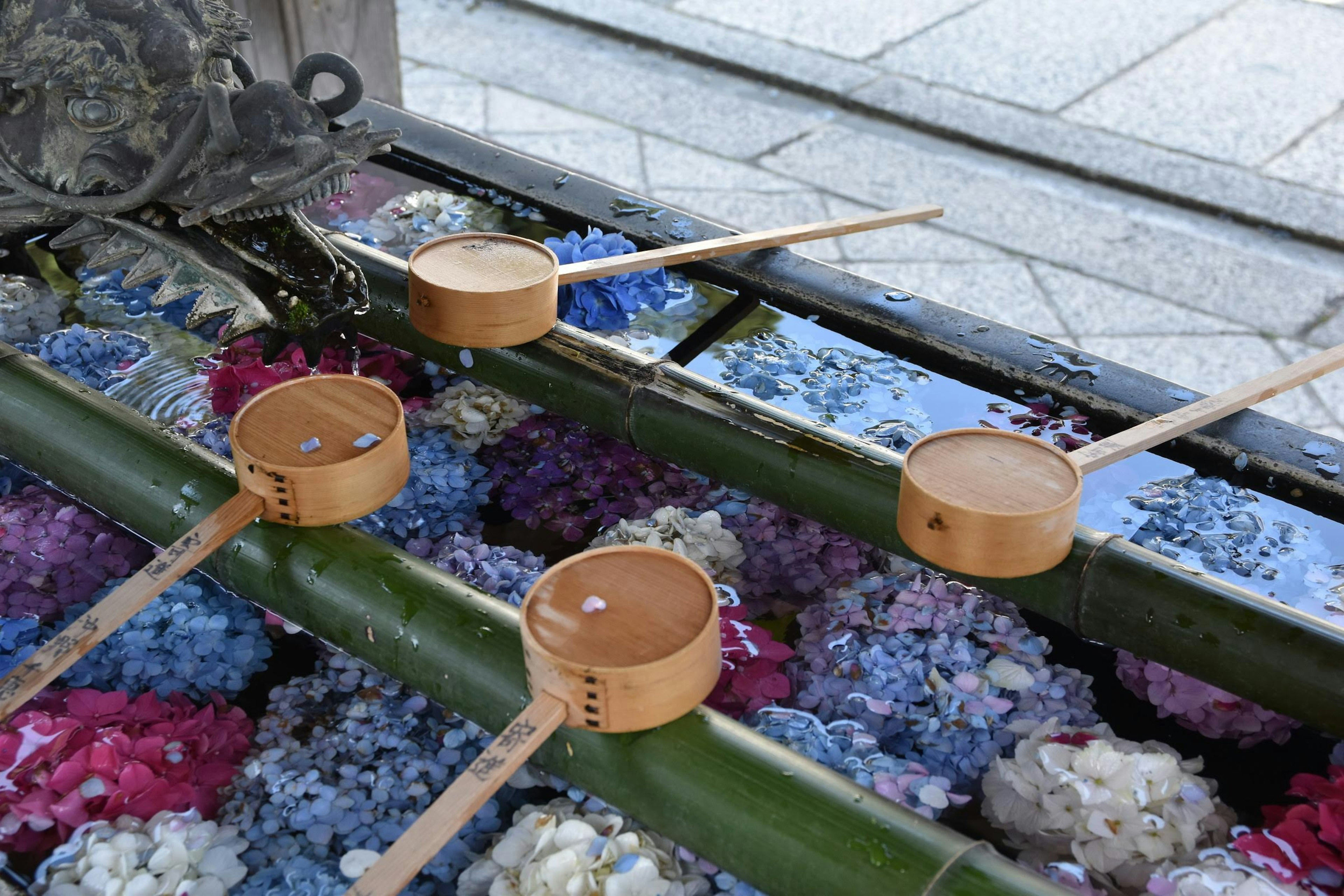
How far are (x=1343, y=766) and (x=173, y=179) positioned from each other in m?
1.66

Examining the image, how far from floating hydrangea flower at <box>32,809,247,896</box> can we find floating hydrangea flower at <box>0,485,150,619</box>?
49 cm

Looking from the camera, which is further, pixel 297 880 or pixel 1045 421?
pixel 1045 421

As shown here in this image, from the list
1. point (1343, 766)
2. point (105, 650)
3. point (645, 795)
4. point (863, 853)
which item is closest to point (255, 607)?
point (105, 650)

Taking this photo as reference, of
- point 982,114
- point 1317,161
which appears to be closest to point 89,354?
point 982,114

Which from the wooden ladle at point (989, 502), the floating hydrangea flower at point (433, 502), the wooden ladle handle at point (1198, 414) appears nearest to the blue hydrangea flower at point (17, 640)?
the floating hydrangea flower at point (433, 502)

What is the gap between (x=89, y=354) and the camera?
2.14m

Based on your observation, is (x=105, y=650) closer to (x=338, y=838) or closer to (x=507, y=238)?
(x=338, y=838)

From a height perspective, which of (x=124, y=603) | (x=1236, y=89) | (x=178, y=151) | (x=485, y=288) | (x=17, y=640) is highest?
(x=178, y=151)

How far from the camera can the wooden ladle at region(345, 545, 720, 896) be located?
1.20 metres

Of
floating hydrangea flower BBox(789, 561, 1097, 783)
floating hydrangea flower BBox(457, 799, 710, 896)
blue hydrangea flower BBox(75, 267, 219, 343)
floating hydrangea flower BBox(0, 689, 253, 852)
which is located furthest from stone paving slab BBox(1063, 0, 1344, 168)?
floating hydrangea flower BBox(0, 689, 253, 852)

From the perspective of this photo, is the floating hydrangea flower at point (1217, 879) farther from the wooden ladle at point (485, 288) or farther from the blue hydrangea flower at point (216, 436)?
the blue hydrangea flower at point (216, 436)

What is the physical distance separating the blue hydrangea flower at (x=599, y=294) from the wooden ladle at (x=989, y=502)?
→ 852 millimetres

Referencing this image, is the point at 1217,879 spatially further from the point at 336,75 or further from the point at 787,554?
the point at 336,75

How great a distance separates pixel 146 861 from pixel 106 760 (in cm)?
14
